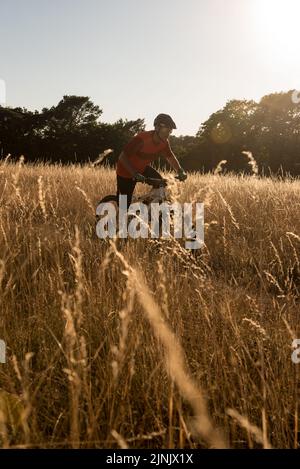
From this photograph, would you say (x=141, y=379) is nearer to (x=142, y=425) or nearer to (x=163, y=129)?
(x=142, y=425)

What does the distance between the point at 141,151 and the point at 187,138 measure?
29957 mm

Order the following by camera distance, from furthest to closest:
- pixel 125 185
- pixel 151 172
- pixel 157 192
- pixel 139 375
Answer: pixel 151 172
pixel 125 185
pixel 157 192
pixel 139 375

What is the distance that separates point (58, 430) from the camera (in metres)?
1.88

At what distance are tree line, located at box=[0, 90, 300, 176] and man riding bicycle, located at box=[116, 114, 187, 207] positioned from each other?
17950 mm

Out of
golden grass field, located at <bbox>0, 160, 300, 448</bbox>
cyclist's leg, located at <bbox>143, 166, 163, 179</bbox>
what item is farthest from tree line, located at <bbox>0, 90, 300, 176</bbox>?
golden grass field, located at <bbox>0, 160, 300, 448</bbox>

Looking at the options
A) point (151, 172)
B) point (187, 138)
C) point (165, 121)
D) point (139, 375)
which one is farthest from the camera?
point (187, 138)

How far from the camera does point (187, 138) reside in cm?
3600

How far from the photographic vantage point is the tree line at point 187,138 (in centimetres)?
2797

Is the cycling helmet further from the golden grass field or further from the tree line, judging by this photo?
the tree line

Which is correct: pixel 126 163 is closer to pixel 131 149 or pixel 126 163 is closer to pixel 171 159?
pixel 131 149

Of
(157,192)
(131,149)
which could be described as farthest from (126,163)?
(157,192)

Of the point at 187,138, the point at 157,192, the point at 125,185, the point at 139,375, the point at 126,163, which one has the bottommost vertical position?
the point at 139,375
